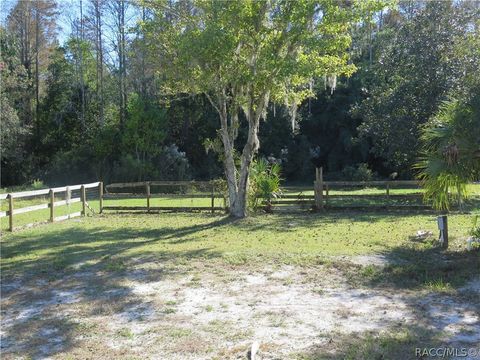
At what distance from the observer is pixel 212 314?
242 inches

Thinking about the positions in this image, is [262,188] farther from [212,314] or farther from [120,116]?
[120,116]

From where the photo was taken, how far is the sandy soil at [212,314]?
5.17m

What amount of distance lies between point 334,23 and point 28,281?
10.3m

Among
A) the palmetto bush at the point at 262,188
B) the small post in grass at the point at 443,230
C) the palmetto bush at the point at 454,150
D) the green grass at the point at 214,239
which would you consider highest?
the palmetto bush at the point at 454,150

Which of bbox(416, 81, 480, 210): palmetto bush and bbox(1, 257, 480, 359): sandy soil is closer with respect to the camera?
bbox(1, 257, 480, 359): sandy soil

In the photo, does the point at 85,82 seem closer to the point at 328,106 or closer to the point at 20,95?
the point at 20,95

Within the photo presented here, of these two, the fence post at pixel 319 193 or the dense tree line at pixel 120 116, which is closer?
the fence post at pixel 319 193

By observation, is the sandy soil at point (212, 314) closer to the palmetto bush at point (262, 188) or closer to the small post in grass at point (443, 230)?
the small post in grass at point (443, 230)

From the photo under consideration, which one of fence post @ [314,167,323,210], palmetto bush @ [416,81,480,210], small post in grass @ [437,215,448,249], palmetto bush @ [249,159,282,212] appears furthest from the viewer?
fence post @ [314,167,323,210]

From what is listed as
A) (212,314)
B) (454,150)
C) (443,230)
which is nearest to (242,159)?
(443,230)

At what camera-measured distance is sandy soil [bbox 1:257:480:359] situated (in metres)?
5.17

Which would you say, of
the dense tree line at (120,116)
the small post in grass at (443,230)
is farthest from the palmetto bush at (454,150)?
the dense tree line at (120,116)

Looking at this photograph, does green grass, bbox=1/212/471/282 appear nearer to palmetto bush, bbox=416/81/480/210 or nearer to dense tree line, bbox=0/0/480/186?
palmetto bush, bbox=416/81/480/210

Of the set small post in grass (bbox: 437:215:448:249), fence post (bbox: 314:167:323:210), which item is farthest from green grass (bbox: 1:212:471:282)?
fence post (bbox: 314:167:323:210)
